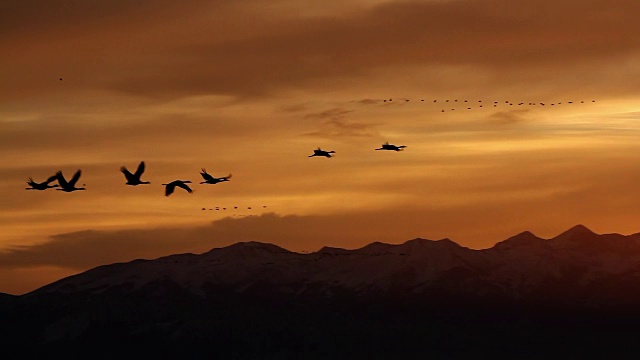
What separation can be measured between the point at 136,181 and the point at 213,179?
13.2 metres

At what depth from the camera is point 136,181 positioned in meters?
189

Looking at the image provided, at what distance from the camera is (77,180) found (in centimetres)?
19425

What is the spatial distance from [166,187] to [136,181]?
378 cm

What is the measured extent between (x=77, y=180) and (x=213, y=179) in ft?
56.7

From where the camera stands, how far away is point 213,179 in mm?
198875

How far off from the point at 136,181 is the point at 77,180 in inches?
380

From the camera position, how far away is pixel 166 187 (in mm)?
190000

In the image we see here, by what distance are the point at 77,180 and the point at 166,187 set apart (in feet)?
40.4
